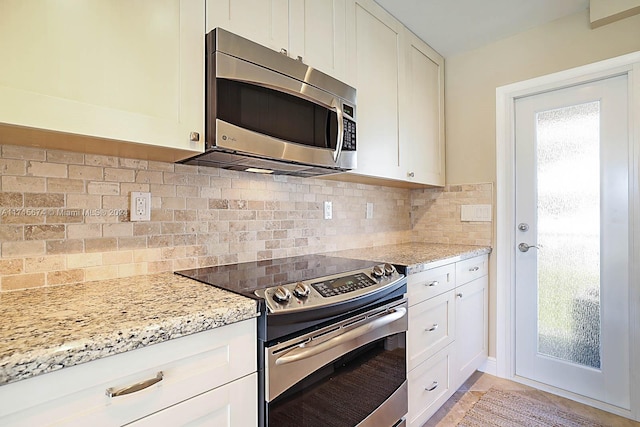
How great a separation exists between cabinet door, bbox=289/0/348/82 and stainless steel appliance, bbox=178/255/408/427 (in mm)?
987

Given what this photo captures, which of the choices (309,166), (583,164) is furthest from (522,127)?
(309,166)

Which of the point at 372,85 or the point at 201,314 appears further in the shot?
the point at 372,85

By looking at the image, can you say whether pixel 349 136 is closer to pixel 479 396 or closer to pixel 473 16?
pixel 473 16

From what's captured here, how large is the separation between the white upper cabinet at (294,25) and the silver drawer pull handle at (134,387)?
114cm

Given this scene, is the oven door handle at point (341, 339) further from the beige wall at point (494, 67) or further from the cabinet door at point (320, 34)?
the beige wall at point (494, 67)

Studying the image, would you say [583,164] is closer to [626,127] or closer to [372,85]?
[626,127]

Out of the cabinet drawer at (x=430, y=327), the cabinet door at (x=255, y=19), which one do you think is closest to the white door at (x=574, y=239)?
the cabinet drawer at (x=430, y=327)

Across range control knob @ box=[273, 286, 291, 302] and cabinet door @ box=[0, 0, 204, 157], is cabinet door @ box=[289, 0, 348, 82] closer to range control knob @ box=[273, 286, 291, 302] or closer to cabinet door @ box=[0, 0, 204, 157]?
cabinet door @ box=[0, 0, 204, 157]

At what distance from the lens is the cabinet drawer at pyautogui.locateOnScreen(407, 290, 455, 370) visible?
165 cm

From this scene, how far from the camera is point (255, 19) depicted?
1328 mm

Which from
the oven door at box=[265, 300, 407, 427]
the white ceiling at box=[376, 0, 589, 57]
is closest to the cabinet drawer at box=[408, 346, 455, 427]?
the oven door at box=[265, 300, 407, 427]

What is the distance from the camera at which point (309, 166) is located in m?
1.52

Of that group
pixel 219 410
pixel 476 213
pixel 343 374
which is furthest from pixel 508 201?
pixel 219 410

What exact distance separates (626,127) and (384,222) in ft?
5.19
